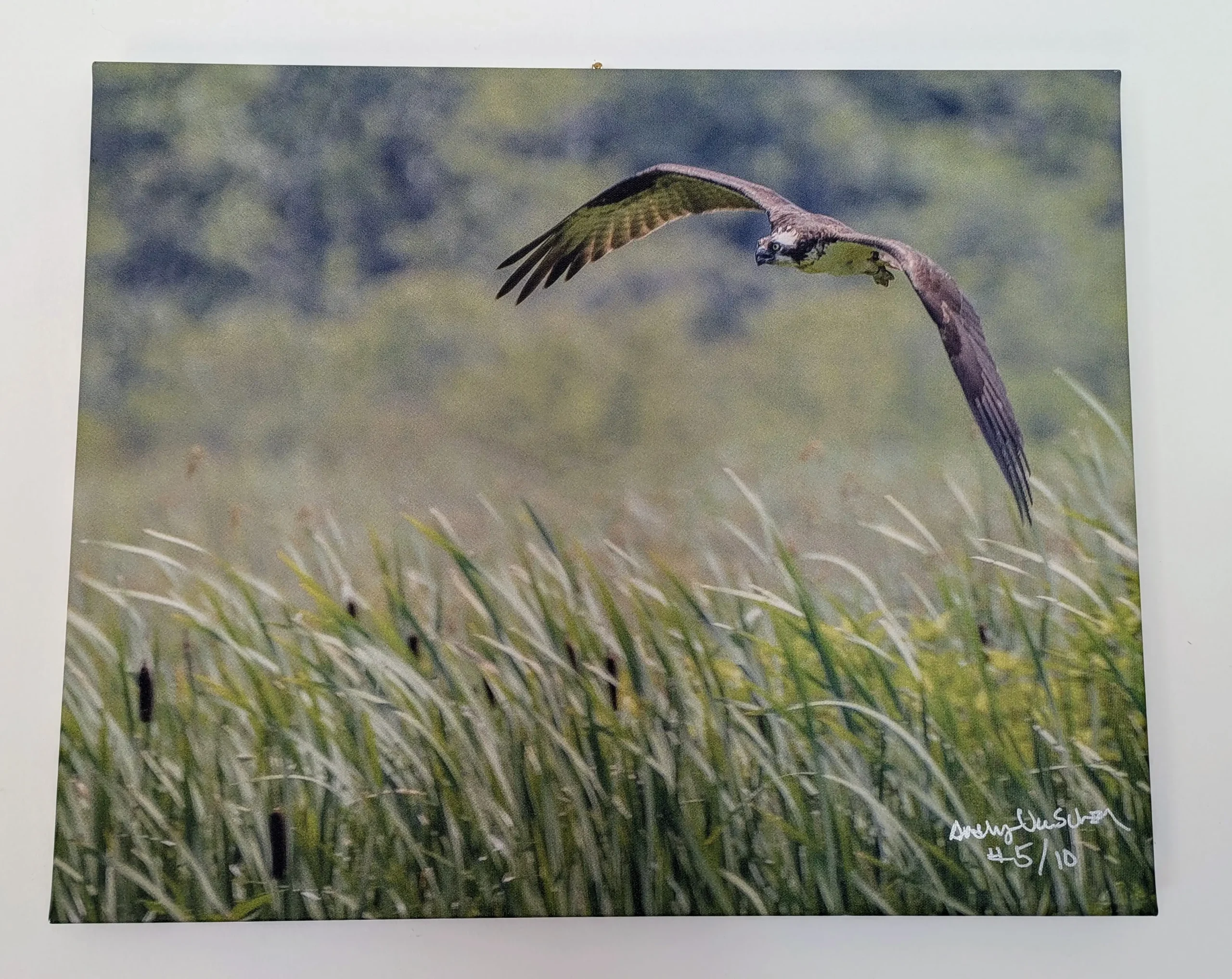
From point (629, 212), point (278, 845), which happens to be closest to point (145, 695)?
point (278, 845)

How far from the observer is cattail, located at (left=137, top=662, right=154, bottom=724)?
1018 mm

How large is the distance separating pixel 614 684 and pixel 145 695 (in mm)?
518

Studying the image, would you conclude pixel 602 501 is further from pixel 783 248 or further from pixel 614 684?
pixel 783 248

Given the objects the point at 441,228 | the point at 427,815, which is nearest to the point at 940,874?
the point at 427,815

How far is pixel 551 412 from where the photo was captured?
1065 mm

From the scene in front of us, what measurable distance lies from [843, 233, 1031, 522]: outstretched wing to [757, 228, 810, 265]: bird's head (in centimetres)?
6

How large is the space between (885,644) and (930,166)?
0.57 metres

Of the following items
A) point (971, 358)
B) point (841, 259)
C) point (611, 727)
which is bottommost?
point (611, 727)

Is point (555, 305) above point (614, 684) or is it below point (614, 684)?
above

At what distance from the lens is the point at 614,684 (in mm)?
1030

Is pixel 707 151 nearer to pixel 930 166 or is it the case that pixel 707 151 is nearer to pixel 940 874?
pixel 930 166
